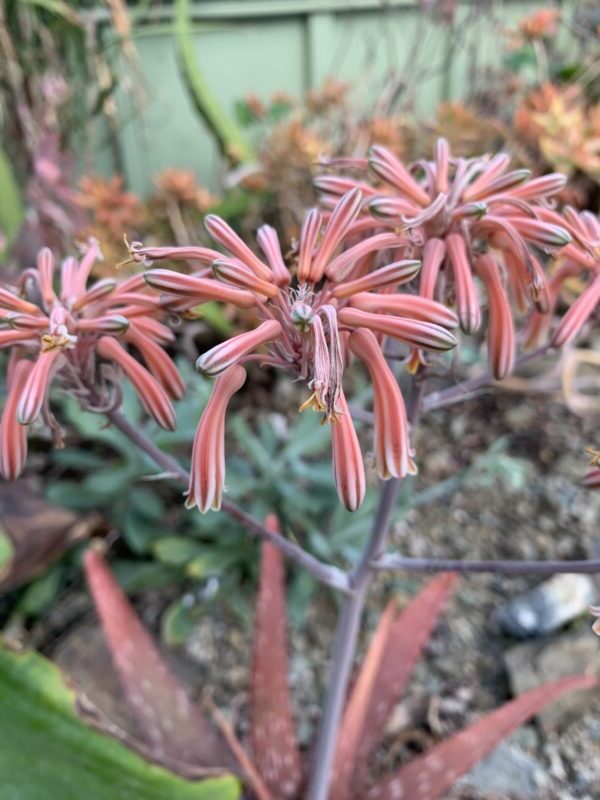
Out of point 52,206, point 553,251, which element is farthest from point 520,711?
point 52,206

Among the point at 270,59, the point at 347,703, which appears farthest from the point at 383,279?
the point at 270,59

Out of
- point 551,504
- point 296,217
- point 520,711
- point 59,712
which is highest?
point 296,217

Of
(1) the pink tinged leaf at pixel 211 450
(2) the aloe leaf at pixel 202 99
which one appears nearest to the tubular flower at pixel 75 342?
(1) the pink tinged leaf at pixel 211 450

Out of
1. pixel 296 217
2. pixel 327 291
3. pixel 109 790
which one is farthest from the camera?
pixel 296 217

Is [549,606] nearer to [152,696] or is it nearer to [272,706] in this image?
[272,706]

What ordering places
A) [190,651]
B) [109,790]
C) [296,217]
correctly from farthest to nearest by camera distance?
[296,217], [190,651], [109,790]

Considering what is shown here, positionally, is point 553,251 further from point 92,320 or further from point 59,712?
point 59,712

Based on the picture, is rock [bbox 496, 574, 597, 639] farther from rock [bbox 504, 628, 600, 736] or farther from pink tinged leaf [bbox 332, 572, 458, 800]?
pink tinged leaf [bbox 332, 572, 458, 800]

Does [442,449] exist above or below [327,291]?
below
